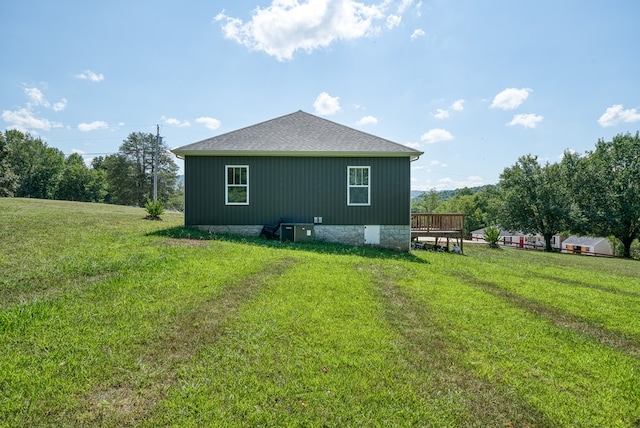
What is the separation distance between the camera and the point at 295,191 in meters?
11.4

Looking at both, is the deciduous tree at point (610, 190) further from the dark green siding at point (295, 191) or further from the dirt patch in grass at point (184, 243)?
the dirt patch in grass at point (184, 243)

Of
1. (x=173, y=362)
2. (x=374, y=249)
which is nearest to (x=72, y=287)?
(x=173, y=362)

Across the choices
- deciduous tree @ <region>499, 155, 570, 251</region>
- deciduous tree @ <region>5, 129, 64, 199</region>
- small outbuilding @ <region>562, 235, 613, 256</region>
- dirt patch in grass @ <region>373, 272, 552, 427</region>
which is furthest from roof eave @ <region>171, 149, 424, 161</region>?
small outbuilding @ <region>562, 235, 613, 256</region>

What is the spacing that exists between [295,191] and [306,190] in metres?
0.41

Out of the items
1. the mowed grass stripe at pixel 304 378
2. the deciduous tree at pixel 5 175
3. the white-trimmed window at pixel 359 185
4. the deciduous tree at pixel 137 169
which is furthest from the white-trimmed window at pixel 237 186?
the deciduous tree at pixel 137 169

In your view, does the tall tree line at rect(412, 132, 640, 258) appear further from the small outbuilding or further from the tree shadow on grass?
the small outbuilding

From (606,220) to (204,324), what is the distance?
32.2 m

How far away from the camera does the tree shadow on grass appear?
9488 millimetres

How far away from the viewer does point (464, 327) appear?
441cm

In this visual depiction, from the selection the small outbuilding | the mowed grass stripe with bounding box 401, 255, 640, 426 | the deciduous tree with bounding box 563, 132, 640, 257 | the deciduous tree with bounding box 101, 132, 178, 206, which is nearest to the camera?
the mowed grass stripe with bounding box 401, 255, 640, 426

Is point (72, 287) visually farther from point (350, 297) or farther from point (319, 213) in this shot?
point (319, 213)

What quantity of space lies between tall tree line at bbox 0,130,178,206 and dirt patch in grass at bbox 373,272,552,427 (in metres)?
40.6

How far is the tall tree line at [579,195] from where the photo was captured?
2455cm

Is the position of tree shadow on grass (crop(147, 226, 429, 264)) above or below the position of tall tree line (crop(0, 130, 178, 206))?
below
